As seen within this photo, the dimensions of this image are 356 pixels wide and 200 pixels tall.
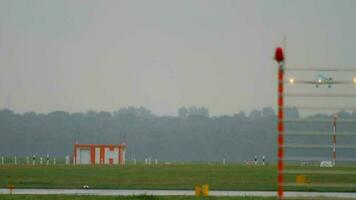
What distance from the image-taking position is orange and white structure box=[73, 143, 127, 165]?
94.0 m

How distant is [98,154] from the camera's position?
310ft

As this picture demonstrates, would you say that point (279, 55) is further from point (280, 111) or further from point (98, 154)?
point (98, 154)

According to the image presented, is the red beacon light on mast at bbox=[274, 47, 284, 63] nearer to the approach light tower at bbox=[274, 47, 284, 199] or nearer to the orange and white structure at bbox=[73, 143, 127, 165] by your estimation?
the approach light tower at bbox=[274, 47, 284, 199]

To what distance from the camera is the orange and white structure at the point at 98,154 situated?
94.0 meters

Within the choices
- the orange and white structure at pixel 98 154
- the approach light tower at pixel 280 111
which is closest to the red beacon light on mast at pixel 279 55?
the approach light tower at pixel 280 111

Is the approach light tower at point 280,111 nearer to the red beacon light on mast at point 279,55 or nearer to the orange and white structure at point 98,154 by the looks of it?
the red beacon light on mast at point 279,55

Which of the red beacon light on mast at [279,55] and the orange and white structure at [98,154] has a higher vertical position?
the red beacon light on mast at [279,55]

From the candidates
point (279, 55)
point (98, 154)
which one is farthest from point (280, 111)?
point (98, 154)

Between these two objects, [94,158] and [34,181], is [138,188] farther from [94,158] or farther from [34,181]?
[94,158]

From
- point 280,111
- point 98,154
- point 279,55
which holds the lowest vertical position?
point 98,154

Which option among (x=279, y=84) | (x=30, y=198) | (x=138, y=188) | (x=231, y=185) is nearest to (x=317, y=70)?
(x=279, y=84)

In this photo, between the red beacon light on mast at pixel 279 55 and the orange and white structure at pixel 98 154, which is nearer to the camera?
the red beacon light on mast at pixel 279 55

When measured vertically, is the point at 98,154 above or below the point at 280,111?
below

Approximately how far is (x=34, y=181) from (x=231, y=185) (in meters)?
11.5
